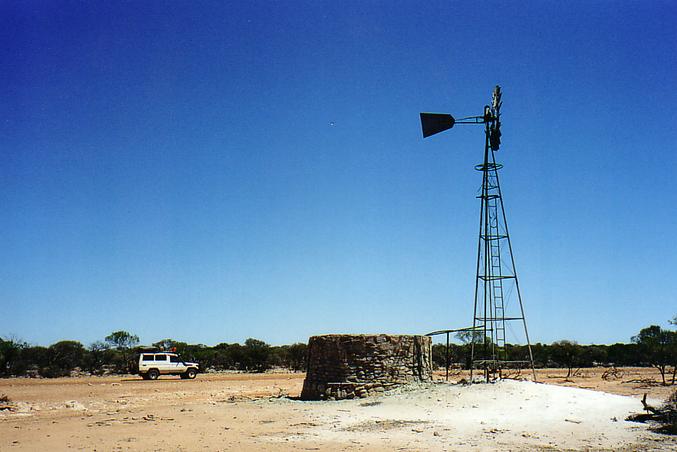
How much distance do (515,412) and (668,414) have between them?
4.14m

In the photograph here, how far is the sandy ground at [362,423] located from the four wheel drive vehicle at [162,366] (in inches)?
594

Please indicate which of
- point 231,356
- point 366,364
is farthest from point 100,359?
point 366,364

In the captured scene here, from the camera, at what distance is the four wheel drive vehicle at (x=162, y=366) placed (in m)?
39.8

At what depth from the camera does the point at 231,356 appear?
190ft

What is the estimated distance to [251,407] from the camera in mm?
21578

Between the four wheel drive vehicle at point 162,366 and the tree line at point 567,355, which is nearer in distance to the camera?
the four wheel drive vehicle at point 162,366

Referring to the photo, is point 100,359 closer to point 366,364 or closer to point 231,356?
point 231,356

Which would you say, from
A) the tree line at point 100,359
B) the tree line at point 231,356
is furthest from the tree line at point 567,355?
the tree line at point 100,359

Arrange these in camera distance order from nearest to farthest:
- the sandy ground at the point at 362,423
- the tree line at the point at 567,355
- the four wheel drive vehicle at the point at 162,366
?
1. the sandy ground at the point at 362,423
2. the four wheel drive vehicle at the point at 162,366
3. the tree line at the point at 567,355

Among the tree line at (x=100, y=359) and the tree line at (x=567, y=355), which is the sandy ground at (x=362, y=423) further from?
the tree line at (x=567, y=355)

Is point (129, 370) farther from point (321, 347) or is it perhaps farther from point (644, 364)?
point (644, 364)

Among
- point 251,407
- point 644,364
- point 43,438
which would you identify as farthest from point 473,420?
point 644,364

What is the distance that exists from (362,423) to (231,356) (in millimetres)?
43578

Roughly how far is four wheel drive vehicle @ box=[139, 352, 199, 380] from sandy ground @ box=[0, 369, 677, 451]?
15.1 m
